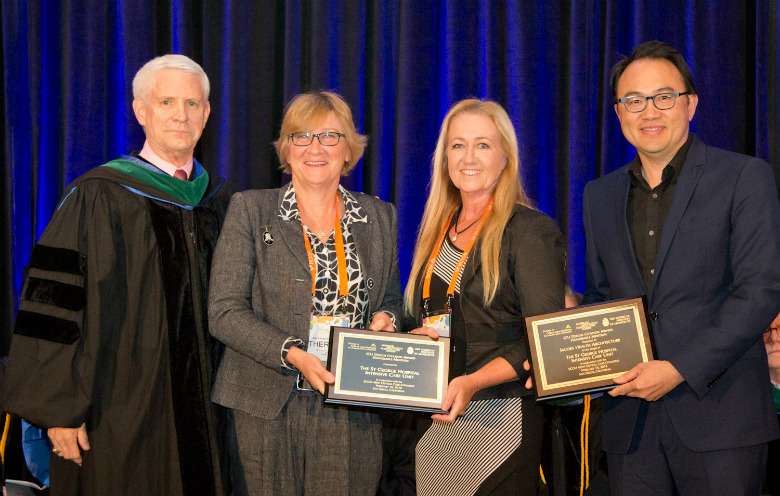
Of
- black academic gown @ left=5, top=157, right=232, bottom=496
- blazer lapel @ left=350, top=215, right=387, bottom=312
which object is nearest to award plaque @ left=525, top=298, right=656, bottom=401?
blazer lapel @ left=350, top=215, right=387, bottom=312

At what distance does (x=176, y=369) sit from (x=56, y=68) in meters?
2.73

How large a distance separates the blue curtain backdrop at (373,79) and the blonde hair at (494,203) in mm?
1576

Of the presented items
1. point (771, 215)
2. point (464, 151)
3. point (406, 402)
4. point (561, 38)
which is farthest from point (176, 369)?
point (561, 38)

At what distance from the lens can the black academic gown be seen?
2607 mm

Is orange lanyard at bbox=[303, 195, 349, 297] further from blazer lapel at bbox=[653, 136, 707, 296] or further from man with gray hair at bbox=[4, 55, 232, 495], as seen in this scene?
blazer lapel at bbox=[653, 136, 707, 296]

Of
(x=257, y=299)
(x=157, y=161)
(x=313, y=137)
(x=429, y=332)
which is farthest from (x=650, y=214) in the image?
(x=157, y=161)

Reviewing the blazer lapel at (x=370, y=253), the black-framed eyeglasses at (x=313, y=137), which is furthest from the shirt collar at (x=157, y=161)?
the blazer lapel at (x=370, y=253)

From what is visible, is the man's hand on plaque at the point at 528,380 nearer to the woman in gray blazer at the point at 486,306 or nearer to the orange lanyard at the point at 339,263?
the woman in gray blazer at the point at 486,306

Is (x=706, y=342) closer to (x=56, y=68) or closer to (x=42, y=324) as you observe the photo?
(x=42, y=324)

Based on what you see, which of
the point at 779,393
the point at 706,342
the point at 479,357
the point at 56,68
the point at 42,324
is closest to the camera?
the point at 706,342

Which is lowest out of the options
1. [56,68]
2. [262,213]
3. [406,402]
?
[406,402]

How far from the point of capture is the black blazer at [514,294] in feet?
7.92

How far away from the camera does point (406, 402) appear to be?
235 cm

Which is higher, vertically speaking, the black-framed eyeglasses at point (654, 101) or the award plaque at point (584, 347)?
the black-framed eyeglasses at point (654, 101)
